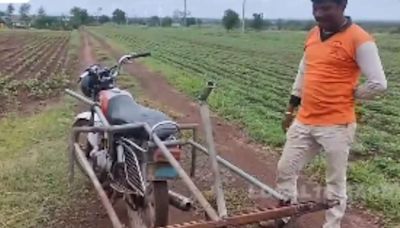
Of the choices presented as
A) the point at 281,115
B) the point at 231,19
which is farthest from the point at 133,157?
the point at 231,19

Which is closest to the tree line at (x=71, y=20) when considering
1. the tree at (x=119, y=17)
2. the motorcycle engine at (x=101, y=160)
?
the tree at (x=119, y=17)

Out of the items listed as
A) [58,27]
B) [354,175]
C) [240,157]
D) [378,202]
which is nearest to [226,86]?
[240,157]

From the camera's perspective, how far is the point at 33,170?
269 inches

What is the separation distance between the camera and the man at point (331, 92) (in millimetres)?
4320

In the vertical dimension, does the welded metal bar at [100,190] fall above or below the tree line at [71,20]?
above

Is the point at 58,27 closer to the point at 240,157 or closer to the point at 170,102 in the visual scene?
the point at 170,102

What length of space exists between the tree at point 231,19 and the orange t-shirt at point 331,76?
64820 millimetres

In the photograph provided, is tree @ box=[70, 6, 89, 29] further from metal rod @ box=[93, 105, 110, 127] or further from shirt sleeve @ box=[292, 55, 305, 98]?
shirt sleeve @ box=[292, 55, 305, 98]

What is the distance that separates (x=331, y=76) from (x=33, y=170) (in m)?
3.69

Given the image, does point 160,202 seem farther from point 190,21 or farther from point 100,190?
point 190,21

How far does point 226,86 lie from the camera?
15.2 m

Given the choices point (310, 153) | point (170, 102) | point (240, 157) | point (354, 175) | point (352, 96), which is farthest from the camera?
point (170, 102)

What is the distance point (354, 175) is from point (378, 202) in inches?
36.5

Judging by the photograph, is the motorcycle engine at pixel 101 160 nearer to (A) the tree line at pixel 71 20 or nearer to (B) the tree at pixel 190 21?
(A) the tree line at pixel 71 20
